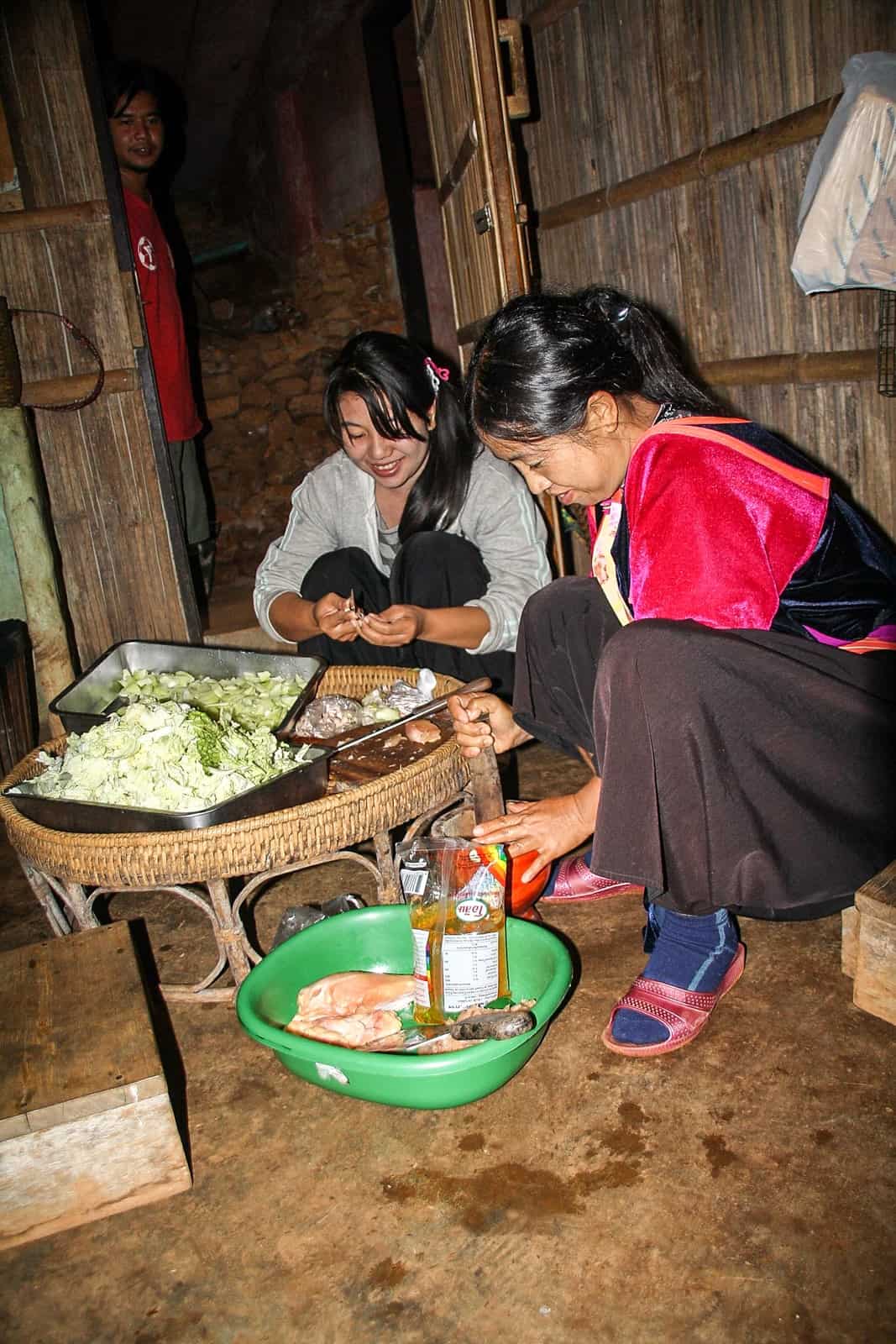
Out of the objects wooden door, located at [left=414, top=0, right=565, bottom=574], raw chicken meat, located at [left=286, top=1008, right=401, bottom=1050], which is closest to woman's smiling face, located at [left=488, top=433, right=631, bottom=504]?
raw chicken meat, located at [left=286, top=1008, right=401, bottom=1050]

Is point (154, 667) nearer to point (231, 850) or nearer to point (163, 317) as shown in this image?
point (231, 850)

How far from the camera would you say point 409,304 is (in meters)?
6.23

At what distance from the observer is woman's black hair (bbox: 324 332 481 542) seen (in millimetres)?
2502

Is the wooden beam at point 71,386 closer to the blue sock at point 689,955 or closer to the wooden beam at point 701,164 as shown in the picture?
the wooden beam at point 701,164

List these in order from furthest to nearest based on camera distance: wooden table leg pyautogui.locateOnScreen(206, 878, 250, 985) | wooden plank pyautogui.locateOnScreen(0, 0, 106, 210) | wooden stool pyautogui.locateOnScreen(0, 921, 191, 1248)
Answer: wooden plank pyautogui.locateOnScreen(0, 0, 106, 210) < wooden table leg pyautogui.locateOnScreen(206, 878, 250, 985) < wooden stool pyautogui.locateOnScreen(0, 921, 191, 1248)

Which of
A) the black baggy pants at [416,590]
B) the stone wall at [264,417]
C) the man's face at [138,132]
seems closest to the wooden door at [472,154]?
the black baggy pants at [416,590]

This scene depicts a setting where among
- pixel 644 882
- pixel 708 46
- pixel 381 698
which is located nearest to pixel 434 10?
pixel 708 46

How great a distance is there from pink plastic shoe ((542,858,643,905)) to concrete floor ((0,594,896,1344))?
1.25 ft

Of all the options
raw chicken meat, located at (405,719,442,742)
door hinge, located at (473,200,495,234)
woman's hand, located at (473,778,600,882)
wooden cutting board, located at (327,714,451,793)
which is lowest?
woman's hand, located at (473,778,600,882)

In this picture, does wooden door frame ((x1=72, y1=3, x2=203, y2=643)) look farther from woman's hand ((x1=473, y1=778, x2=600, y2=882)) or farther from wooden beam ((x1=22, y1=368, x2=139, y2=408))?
woman's hand ((x1=473, y1=778, x2=600, y2=882))

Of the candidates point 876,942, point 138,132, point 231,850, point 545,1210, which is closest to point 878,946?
point 876,942

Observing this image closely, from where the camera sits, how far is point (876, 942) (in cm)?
162

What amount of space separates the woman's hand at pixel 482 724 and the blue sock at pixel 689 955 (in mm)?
478

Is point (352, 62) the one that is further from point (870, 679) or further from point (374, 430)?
point (870, 679)
